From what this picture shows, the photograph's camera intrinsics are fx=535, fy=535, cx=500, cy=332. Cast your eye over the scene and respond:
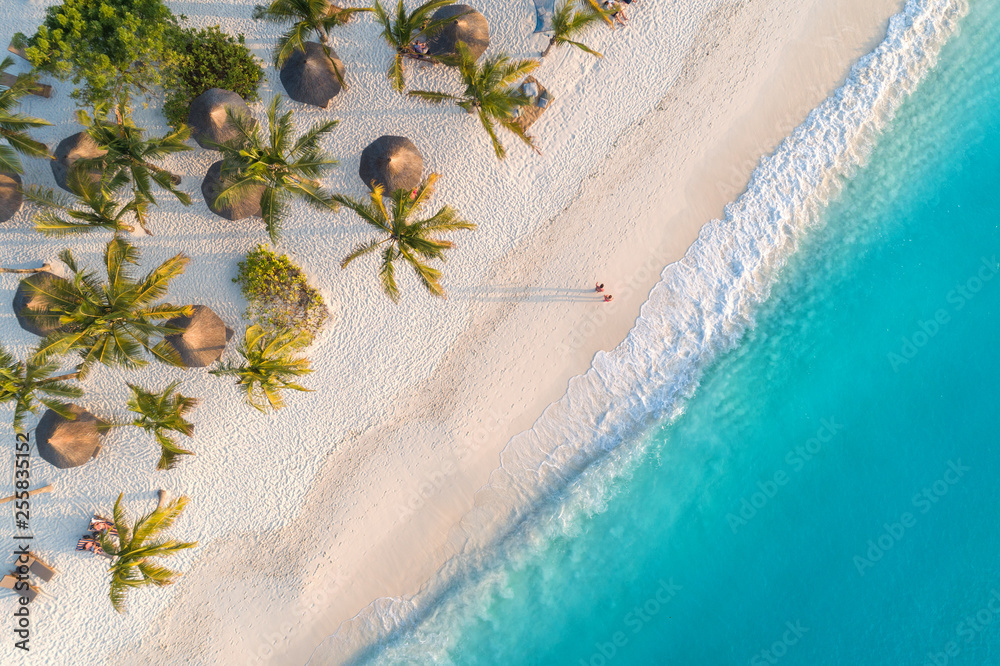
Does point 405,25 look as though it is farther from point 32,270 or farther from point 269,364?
point 32,270

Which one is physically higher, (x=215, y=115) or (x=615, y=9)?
(x=615, y=9)

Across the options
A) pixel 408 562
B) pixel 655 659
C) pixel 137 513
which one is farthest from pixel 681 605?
pixel 137 513

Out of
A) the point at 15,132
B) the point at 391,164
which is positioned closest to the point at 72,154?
the point at 15,132

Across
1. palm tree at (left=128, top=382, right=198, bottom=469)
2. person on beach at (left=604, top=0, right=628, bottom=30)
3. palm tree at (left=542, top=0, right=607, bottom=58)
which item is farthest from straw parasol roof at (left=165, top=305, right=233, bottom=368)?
person on beach at (left=604, top=0, right=628, bottom=30)

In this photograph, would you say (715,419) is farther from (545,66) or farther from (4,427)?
(4,427)

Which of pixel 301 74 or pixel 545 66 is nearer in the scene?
pixel 301 74

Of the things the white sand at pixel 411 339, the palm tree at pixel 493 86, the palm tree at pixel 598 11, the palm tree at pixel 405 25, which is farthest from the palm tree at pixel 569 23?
the palm tree at pixel 405 25
